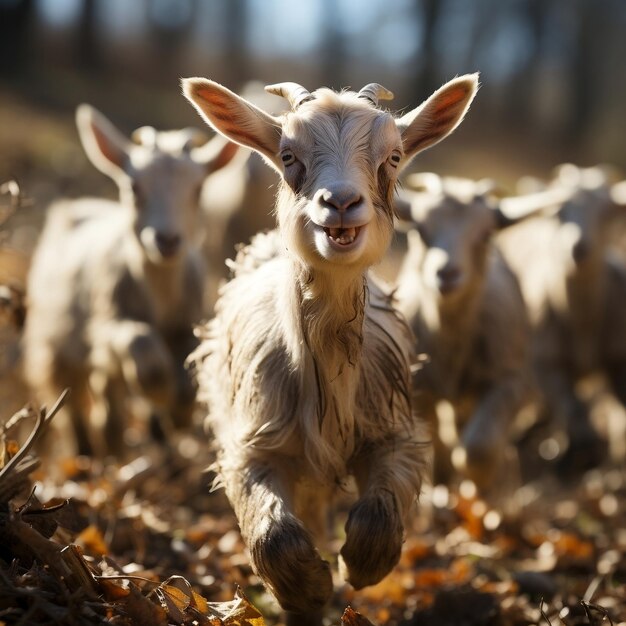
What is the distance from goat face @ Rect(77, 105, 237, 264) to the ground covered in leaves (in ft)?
5.45

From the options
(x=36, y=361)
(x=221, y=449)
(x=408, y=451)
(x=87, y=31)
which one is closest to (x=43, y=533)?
(x=221, y=449)

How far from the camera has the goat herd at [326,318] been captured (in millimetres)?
4934

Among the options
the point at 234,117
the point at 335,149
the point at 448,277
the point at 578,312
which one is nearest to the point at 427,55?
the point at 578,312

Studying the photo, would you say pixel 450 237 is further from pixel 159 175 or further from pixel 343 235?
Answer: pixel 343 235

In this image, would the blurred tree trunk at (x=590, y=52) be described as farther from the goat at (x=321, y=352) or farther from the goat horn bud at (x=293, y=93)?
the goat at (x=321, y=352)

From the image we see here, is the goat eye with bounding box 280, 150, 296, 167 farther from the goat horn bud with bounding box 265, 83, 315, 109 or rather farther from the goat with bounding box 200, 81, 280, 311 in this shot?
the goat with bounding box 200, 81, 280, 311

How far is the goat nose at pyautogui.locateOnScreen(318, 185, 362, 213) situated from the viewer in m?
4.61

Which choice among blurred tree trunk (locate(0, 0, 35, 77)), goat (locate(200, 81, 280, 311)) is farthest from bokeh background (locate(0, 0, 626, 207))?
goat (locate(200, 81, 280, 311))

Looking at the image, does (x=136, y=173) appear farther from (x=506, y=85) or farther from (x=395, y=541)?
(x=506, y=85)

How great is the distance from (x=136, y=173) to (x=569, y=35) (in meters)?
27.0

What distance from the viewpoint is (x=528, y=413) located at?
10.8 meters

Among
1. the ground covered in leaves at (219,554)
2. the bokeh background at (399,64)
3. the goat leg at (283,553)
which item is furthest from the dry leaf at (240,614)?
the bokeh background at (399,64)

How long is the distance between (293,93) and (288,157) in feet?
1.33

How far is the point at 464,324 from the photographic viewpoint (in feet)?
26.2
